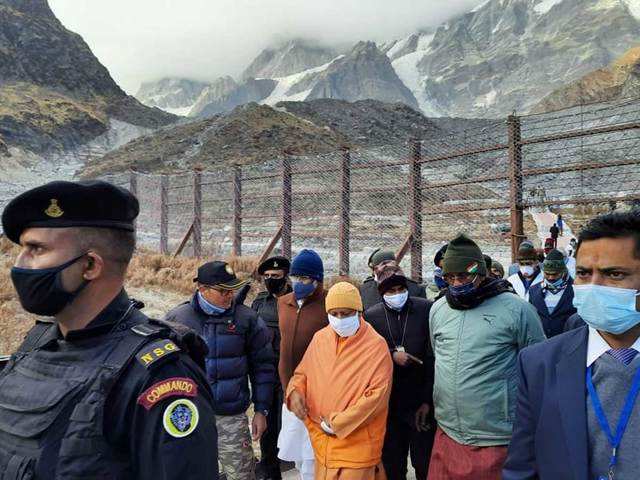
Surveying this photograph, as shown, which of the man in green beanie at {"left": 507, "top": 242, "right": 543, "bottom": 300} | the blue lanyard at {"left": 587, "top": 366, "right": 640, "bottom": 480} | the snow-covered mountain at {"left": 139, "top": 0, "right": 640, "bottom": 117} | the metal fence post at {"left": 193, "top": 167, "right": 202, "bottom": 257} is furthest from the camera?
the snow-covered mountain at {"left": 139, "top": 0, "right": 640, "bottom": 117}

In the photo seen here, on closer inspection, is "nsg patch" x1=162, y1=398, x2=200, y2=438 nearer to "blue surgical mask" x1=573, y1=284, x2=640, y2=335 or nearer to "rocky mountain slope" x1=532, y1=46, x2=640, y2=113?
"blue surgical mask" x1=573, y1=284, x2=640, y2=335

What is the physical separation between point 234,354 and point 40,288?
198 cm

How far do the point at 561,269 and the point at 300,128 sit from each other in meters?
35.1

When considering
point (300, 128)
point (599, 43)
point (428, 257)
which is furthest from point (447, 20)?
point (428, 257)

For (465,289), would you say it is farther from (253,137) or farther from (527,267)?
(253,137)

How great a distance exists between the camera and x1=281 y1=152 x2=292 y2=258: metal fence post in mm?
8438

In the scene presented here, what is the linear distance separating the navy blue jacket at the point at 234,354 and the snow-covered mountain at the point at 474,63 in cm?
10186

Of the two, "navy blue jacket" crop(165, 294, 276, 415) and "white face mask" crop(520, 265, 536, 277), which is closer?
"navy blue jacket" crop(165, 294, 276, 415)

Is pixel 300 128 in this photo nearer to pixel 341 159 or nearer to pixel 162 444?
pixel 341 159

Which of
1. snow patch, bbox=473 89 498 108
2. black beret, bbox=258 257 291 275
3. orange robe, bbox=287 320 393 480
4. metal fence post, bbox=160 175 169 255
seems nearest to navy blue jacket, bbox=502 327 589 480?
orange robe, bbox=287 320 393 480

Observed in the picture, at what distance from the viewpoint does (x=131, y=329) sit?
140 cm

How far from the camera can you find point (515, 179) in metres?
5.90

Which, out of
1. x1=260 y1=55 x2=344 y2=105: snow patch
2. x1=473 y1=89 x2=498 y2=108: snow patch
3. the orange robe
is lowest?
the orange robe

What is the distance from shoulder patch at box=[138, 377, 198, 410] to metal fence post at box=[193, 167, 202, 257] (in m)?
9.61
